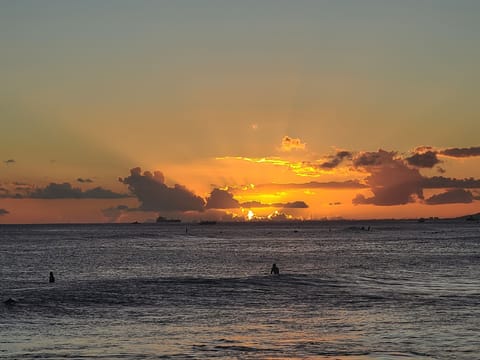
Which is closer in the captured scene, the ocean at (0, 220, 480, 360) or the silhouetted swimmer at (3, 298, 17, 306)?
the ocean at (0, 220, 480, 360)

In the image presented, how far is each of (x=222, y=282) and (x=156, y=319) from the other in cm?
2439

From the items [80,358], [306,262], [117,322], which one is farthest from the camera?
[306,262]

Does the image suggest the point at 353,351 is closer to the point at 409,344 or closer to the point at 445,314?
the point at 409,344

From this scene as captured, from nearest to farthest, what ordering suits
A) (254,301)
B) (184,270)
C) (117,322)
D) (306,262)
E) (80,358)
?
(80,358), (117,322), (254,301), (184,270), (306,262)

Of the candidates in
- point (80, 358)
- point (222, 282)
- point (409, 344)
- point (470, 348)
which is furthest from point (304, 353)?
point (222, 282)

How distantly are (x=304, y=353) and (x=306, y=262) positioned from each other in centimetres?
6784

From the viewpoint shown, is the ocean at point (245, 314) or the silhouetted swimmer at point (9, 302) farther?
the silhouetted swimmer at point (9, 302)

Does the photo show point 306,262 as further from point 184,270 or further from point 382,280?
point 382,280

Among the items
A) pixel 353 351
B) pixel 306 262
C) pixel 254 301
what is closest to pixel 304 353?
pixel 353 351

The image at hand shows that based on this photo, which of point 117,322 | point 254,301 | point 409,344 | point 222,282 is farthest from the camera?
point 222,282

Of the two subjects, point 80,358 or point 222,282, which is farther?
point 222,282

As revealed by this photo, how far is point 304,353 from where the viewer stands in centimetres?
3023

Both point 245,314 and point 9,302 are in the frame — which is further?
point 9,302

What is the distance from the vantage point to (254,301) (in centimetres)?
5025
